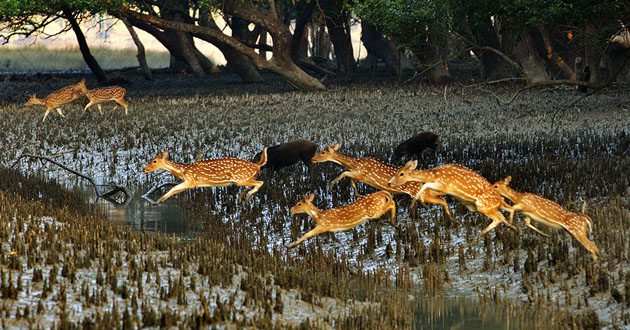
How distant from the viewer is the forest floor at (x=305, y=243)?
7.20m

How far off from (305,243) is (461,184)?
9.14 feet

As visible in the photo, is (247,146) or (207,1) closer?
(247,146)

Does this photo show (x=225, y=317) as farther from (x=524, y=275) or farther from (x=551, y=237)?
(x=551, y=237)

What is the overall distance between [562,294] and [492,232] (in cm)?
205

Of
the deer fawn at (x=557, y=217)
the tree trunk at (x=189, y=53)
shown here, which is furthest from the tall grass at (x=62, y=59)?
the deer fawn at (x=557, y=217)

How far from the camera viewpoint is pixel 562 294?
25.6 feet

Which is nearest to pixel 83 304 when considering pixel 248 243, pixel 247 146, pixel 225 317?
pixel 225 317

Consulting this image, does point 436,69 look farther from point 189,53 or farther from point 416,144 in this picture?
point 416,144

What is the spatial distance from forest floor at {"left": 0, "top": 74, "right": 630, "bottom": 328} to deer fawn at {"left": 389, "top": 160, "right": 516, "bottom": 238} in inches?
29.8

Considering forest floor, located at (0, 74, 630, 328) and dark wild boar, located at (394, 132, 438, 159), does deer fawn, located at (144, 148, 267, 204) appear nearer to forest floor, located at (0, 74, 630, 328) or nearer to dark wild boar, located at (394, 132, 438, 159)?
forest floor, located at (0, 74, 630, 328)

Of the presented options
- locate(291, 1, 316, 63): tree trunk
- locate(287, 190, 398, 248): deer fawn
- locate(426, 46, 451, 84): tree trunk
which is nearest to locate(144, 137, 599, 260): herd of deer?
locate(287, 190, 398, 248): deer fawn

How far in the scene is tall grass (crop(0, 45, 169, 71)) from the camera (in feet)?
198

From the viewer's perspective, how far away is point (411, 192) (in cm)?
961

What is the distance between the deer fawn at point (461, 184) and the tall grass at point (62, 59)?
54.1 metres
